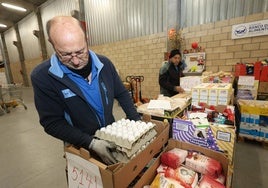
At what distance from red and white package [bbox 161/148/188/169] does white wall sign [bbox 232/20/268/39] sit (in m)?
3.38

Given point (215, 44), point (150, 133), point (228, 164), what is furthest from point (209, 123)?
point (215, 44)

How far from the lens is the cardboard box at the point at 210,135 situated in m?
1.18

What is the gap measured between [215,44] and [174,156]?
3.50 metres

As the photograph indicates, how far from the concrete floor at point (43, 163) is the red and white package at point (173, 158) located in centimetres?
107

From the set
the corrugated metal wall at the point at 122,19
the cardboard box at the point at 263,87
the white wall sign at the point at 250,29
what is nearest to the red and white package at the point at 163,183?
the cardboard box at the point at 263,87

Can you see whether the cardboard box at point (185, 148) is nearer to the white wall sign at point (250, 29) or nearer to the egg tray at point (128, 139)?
the egg tray at point (128, 139)

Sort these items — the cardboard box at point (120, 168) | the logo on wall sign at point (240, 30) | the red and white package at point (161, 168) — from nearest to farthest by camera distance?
the cardboard box at point (120, 168), the red and white package at point (161, 168), the logo on wall sign at point (240, 30)

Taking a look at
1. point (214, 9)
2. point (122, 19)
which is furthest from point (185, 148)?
point (122, 19)

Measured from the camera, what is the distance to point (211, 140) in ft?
4.08

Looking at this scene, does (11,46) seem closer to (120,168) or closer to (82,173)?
(82,173)


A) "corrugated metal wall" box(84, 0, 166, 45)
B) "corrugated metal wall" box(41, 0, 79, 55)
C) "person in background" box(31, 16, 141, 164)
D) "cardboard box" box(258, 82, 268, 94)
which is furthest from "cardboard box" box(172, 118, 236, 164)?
"corrugated metal wall" box(41, 0, 79, 55)

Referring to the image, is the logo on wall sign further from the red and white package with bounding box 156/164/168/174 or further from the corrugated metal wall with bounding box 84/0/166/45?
the red and white package with bounding box 156/164/168/174

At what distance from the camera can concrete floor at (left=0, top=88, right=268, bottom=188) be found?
180 centimetres

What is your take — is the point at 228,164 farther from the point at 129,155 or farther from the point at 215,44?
the point at 215,44
